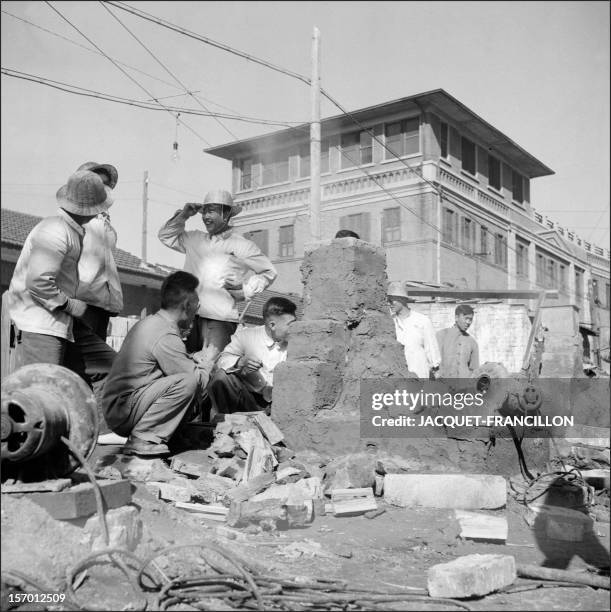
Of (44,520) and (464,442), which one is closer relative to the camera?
(44,520)

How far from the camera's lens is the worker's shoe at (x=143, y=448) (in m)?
5.19

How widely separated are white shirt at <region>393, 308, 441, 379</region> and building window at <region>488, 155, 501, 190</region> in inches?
881

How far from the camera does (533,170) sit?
30.4 m

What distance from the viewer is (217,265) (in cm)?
652

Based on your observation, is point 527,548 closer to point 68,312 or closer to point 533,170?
point 68,312

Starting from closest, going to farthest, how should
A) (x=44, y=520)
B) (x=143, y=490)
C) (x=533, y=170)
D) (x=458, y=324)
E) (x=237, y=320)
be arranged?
1. (x=44, y=520)
2. (x=143, y=490)
3. (x=237, y=320)
4. (x=458, y=324)
5. (x=533, y=170)

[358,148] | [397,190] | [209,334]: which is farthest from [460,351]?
[358,148]

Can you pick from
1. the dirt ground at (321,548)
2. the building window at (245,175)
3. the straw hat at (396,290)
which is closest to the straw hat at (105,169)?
the dirt ground at (321,548)

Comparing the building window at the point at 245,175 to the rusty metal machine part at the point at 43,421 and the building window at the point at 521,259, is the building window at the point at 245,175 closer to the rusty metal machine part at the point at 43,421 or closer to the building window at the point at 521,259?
the building window at the point at 521,259

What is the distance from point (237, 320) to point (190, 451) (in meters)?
1.39

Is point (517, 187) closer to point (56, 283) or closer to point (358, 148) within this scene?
point (358, 148)

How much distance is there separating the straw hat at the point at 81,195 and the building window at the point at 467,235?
869 inches

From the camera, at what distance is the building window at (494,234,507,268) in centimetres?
2844

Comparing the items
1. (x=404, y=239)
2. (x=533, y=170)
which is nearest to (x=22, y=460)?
(x=404, y=239)
